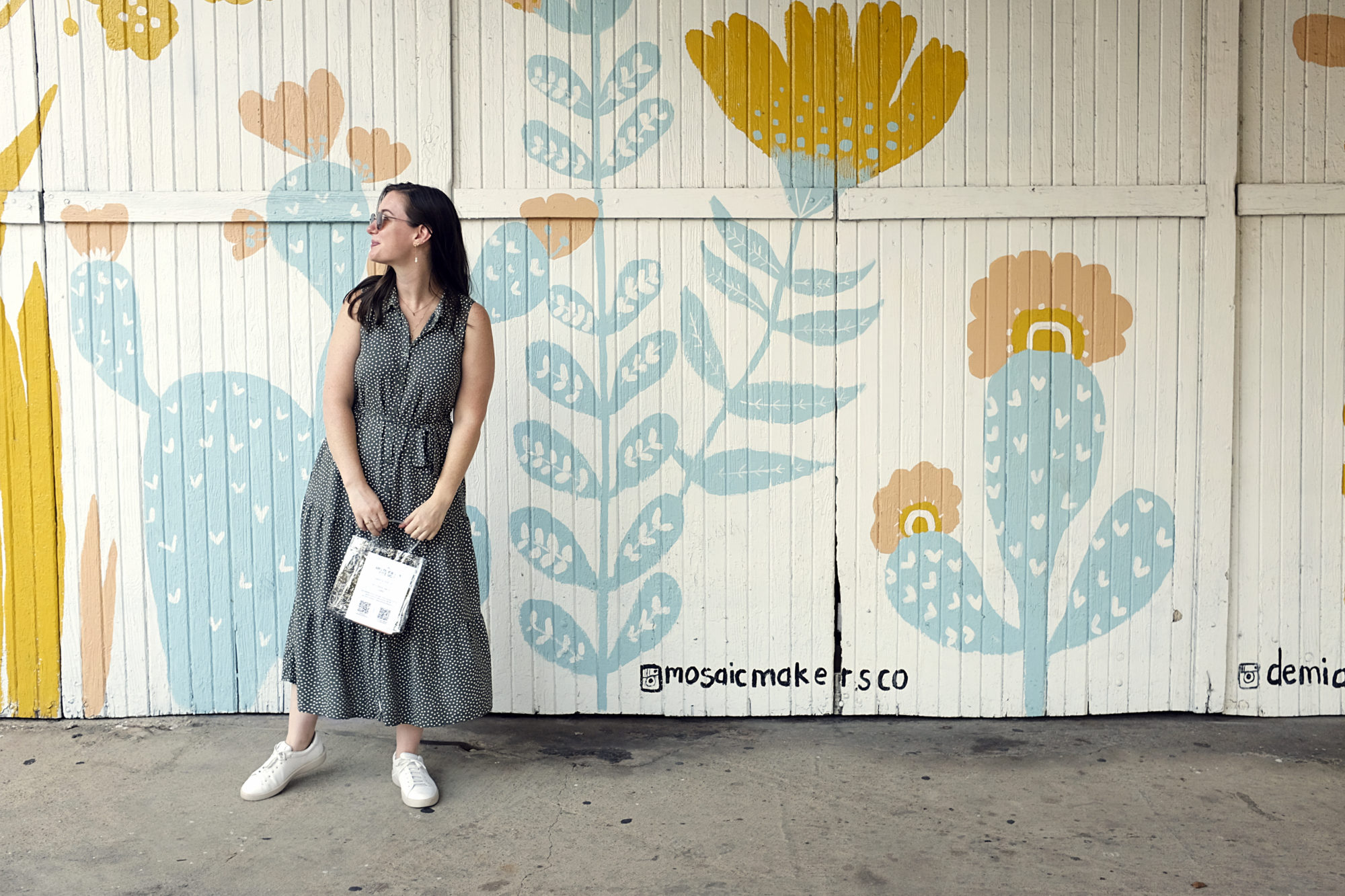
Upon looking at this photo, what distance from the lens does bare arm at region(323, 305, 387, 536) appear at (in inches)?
122

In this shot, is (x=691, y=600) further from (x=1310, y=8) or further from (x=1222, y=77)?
(x=1310, y=8)

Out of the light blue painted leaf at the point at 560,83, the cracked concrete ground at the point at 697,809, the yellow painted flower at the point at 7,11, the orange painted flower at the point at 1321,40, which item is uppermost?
the yellow painted flower at the point at 7,11

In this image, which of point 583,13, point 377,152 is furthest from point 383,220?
point 583,13

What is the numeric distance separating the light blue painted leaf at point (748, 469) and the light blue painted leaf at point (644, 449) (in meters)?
0.15

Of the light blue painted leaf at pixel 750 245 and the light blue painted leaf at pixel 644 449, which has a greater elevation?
the light blue painted leaf at pixel 750 245

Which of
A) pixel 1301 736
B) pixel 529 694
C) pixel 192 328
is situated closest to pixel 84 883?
pixel 529 694

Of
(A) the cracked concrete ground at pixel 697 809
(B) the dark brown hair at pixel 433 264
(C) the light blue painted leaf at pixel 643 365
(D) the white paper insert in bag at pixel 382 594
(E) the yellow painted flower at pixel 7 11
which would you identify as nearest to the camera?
(A) the cracked concrete ground at pixel 697 809

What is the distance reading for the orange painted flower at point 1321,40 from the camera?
3.75m

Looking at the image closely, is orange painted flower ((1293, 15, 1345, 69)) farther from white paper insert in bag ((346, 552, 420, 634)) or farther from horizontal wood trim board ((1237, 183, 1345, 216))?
white paper insert in bag ((346, 552, 420, 634))

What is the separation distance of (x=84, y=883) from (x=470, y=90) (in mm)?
2742

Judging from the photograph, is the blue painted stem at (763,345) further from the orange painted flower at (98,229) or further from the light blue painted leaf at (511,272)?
the orange painted flower at (98,229)

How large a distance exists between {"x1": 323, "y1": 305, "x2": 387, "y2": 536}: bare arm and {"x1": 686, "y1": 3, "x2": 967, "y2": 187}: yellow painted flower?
5.17 feet

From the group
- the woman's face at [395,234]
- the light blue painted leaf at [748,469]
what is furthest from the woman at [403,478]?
the light blue painted leaf at [748,469]

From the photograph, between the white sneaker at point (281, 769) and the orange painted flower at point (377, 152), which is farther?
the orange painted flower at point (377, 152)
